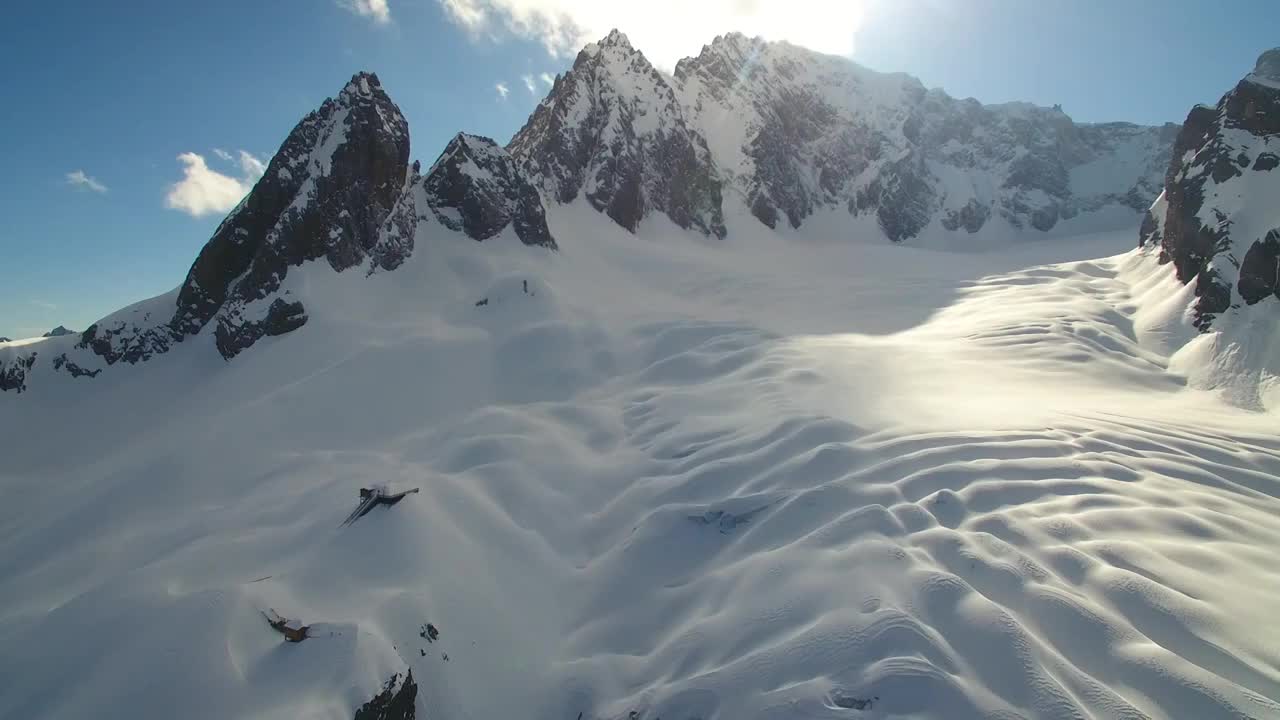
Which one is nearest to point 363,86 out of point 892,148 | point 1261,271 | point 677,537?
point 677,537

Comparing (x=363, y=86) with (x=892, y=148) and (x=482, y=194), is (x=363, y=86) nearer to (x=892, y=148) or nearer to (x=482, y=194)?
(x=482, y=194)

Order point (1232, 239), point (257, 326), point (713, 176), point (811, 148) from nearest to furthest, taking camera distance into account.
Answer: point (1232, 239) → point (257, 326) → point (713, 176) → point (811, 148)

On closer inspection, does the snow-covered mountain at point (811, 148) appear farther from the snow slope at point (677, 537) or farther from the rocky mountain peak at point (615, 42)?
the snow slope at point (677, 537)

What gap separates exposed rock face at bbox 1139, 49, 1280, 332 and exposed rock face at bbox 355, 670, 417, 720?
937 inches

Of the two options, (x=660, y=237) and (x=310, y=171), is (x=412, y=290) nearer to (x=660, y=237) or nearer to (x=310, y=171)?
(x=310, y=171)

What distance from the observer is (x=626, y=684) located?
267 inches

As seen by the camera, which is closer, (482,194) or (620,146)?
(482,194)

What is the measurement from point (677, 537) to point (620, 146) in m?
47.4

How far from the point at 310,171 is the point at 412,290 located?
24.3 feet

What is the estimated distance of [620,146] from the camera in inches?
2025

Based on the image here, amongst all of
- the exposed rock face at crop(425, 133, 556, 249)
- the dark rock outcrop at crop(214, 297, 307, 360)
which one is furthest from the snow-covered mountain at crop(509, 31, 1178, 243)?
the dark rock outcrop at crop(214, 297, 307, 360)

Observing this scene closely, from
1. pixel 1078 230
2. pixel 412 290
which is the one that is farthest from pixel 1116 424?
pixel 1078 230

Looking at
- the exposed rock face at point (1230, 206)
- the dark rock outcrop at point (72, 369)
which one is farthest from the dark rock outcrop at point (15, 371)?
the exposed rock face at point (1230, 206)

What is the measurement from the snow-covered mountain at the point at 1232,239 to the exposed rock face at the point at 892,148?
136 ft
